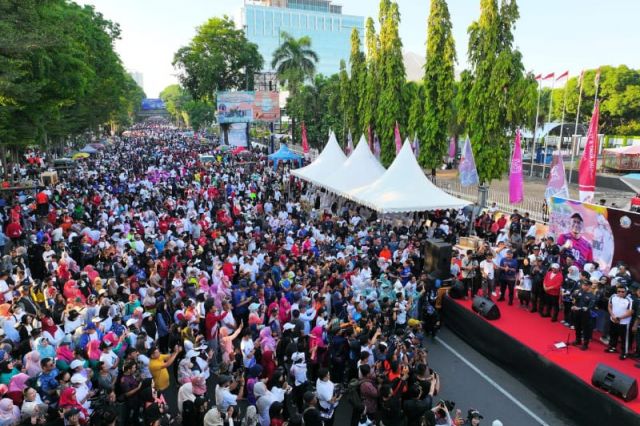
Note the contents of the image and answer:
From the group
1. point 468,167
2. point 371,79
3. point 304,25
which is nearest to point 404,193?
point 468,167

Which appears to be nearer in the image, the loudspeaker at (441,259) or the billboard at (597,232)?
the billboard at (597,232)

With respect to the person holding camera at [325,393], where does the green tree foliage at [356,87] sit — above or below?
above

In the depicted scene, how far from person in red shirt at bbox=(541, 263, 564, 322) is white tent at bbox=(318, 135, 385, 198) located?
10034mm

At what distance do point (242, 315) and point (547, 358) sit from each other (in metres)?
5.44

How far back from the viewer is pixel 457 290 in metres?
10.6

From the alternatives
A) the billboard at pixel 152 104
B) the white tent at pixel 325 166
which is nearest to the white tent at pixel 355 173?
the white tent at pixel 325 166

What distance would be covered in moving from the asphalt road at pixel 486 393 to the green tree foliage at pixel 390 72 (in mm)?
17534

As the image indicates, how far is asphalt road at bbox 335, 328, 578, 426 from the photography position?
7.30 metres

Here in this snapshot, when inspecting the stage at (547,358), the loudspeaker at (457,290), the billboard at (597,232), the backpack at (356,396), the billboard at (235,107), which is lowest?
the stage at (547,358)

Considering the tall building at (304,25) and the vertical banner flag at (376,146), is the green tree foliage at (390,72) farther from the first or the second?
the tall building at (304,25)

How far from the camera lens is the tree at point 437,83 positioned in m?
21.7

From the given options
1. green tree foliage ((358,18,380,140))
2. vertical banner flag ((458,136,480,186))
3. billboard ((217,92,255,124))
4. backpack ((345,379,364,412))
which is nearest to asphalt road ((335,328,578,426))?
backpack ((345,379,364,412))

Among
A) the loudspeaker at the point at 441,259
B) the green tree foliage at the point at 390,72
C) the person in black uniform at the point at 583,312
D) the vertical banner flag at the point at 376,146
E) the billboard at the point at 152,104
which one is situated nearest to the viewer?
the person in black uniform at the point at 583,312

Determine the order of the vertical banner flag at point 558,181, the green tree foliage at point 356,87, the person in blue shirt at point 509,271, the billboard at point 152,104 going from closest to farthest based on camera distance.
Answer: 1. the person in blue shirt at point 509,271
2. the vertical banner flag at point 558,181
3. the green tree foliage at point 356,87
4. the billboard at point 152,104
